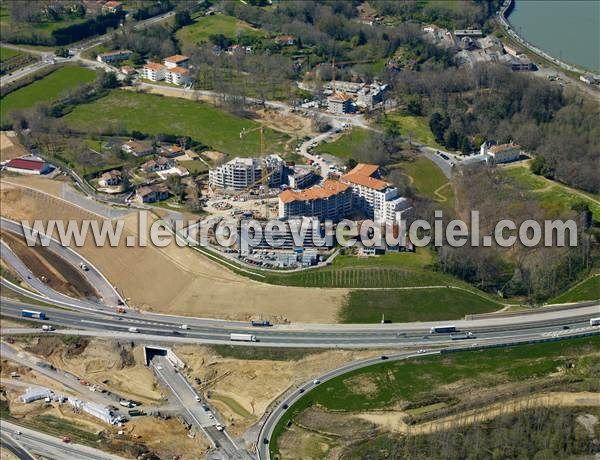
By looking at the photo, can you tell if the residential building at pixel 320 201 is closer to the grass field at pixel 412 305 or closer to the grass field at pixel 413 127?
the grass field at pixel 412 305

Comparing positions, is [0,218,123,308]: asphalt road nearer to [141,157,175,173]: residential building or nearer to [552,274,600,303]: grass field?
[141,157,175,173]: residential building

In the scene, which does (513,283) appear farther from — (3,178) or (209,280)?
(3,178)

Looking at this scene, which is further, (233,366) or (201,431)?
(233,366)

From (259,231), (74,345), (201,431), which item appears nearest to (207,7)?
(259,231)

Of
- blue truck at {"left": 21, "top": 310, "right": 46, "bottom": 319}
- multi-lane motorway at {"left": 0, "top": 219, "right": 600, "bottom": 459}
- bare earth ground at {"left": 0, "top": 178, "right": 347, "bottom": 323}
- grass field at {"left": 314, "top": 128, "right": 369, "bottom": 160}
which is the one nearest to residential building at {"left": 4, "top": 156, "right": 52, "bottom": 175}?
bare earth ground at {"left": 0, "top": 178, "right": 347, "bottom": 323}

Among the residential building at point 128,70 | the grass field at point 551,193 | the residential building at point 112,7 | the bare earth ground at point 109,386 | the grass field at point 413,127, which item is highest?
the grass field at point 551,193

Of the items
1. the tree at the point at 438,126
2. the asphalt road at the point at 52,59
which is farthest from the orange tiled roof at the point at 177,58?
the tree at the point at 438,126
